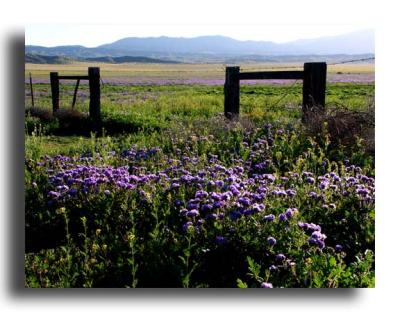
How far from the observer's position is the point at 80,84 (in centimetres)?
Answer: 795

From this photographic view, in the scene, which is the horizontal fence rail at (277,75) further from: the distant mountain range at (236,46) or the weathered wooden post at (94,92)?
the weathered wooden post at (94,92)

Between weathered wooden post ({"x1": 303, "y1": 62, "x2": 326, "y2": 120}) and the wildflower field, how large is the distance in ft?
1.03

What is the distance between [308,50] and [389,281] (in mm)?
2157

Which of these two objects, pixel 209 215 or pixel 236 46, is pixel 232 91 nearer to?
pixel 236 46

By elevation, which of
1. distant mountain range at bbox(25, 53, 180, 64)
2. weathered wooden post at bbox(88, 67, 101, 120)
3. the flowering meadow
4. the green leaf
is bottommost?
the green leaf

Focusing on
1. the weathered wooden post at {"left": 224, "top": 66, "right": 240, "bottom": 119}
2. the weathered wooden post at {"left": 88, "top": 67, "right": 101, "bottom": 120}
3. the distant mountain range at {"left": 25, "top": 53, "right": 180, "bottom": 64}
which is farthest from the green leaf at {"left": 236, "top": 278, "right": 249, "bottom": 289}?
the weathered wooden post at {"left": 88, "top": 67, "right": 101, "bottom": 120}

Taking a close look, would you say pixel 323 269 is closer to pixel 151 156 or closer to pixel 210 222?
pixel 210 222

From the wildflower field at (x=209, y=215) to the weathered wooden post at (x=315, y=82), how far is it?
313mm

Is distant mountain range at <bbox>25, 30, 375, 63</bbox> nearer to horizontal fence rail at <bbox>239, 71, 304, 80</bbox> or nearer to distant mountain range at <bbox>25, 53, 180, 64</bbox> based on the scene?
distant mountain range at <bbox>25, 53, 180, 64</bbox>

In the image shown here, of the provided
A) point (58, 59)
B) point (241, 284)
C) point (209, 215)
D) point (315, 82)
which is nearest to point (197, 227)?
point (209, 215)

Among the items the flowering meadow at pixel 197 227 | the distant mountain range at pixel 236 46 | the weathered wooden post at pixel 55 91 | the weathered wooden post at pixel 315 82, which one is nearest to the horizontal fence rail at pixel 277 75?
the weathered wooden post at pixel 315 82

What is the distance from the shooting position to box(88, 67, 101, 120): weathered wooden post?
23.2ft

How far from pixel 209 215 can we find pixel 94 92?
151 inches

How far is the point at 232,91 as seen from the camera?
7074 millimetres
